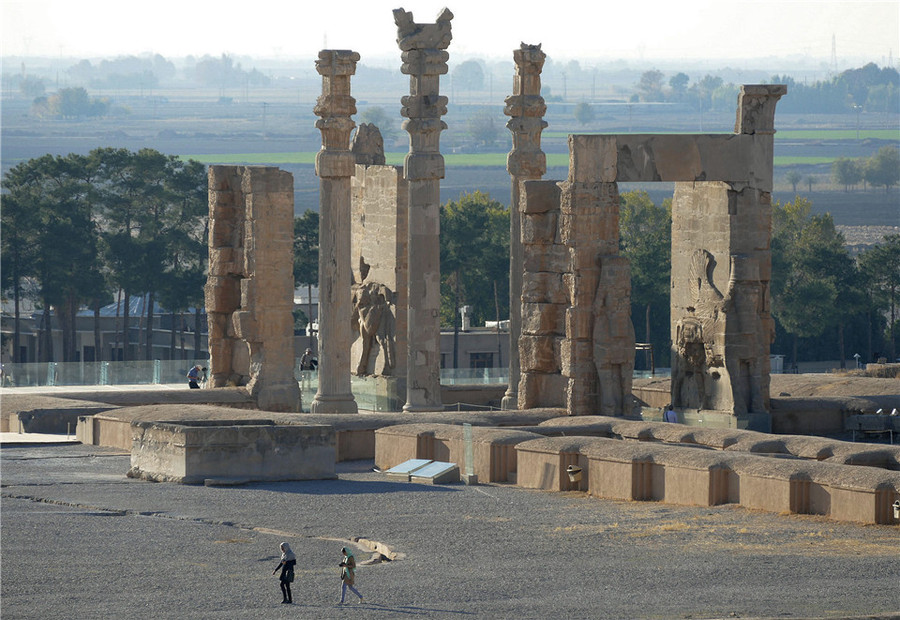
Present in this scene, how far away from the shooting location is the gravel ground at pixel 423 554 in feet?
66.1

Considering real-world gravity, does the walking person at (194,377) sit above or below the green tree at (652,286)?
below

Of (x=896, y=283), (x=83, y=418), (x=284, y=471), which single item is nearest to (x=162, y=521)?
(x=284, y=471)

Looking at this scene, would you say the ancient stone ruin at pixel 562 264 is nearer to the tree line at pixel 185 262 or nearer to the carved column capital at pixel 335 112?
the carved column capital at pixel 335 112

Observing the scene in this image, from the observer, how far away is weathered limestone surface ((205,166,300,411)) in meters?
38.3

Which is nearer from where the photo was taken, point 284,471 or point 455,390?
point 284,471

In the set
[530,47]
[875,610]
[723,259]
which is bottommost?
[875,610]

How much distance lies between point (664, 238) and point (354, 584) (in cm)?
5643

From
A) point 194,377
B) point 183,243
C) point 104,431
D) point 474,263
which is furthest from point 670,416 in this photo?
point 474,263

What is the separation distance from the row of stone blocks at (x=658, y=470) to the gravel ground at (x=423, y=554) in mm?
392

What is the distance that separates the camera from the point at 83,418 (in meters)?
34.8

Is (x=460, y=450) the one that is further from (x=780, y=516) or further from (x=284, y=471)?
(x=780, y=516)

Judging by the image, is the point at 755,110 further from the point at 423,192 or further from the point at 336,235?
the point at 336,235

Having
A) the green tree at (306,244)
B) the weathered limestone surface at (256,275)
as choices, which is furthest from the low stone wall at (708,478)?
the green tree at (306,244)

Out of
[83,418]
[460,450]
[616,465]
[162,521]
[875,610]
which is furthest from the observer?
[83,418]
